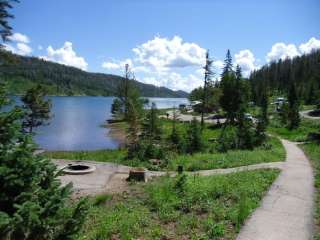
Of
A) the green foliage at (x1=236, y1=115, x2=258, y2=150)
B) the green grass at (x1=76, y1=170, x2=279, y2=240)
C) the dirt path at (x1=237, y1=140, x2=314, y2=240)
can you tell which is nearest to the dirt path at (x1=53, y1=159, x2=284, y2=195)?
the green grass at (x1=76, y1=170, x2=279, y2=240)

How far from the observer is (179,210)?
30.3ft

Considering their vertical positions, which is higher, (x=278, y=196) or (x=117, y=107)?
(x=117, y=107)

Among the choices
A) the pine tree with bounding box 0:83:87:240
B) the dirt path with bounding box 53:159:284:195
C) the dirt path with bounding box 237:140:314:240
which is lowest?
the dirt path with bounding box 53:159:284:195

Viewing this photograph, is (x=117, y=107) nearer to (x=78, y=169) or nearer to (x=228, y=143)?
(x=228, y=143)

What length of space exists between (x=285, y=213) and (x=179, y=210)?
9.24 feet

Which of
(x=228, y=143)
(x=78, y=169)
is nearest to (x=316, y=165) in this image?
(x=228, y=143)

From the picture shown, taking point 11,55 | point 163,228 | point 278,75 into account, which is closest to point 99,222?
point 163,228

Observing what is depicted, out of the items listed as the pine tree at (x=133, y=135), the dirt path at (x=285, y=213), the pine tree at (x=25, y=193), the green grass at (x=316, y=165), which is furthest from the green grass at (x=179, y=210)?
the pine tree at (x=133, y=135)

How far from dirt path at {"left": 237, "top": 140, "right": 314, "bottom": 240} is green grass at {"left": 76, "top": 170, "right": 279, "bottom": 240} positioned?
0.28 meters

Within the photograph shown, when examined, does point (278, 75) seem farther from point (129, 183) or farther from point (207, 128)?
point (129, 183)

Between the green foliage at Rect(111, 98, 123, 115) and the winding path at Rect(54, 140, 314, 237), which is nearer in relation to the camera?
the winding path at Rect(54, 140, 314, 237)

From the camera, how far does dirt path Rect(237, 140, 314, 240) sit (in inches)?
299

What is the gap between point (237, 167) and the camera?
53.7ft

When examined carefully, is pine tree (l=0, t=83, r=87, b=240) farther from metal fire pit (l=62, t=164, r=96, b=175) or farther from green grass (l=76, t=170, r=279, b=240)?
metal fire pit (l=62, t=164, r=96, b=175)
